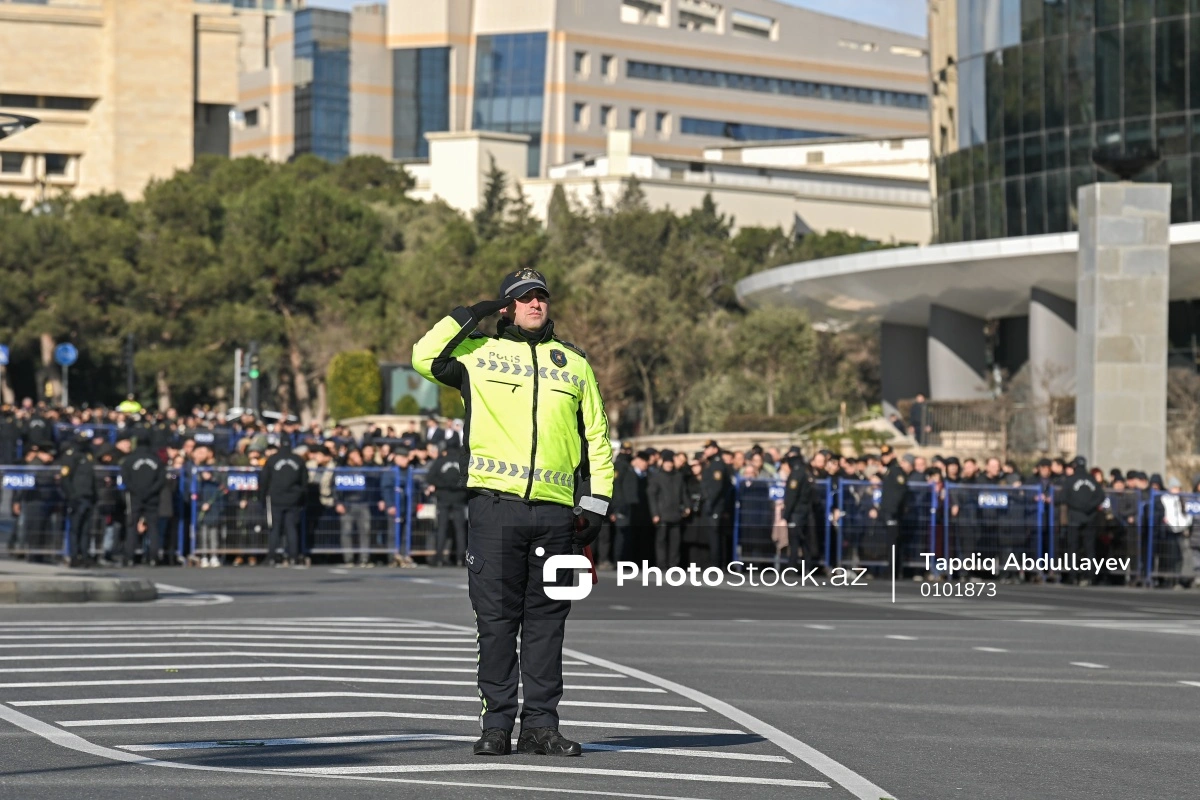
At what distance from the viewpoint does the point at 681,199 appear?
109m

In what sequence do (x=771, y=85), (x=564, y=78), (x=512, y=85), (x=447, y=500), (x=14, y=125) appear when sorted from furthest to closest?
(x=771, y=85) → (x=512, y=85) → (x=564, y=78) → (x=447, y=500) → (x=14, y=125)

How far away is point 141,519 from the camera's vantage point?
2591 centimetres

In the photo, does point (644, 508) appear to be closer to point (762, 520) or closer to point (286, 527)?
point (762, 520)

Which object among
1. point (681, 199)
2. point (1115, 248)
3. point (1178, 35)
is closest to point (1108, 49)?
point (1178, 35)

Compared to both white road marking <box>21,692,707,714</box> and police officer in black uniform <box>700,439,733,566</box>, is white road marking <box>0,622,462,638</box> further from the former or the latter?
police officer in black uniform <box>700,439,733,566</box>

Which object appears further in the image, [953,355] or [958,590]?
[953,355]

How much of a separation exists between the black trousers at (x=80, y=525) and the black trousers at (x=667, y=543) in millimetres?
7346

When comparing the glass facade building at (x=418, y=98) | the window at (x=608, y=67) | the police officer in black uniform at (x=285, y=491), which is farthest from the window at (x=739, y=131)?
the police officer in black uniform at (x=285, y=491)

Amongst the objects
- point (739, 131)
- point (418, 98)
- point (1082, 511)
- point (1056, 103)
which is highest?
point (418, 98)

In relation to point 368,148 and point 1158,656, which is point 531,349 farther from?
point 368,148

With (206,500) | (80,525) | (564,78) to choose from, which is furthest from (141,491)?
(564,78)

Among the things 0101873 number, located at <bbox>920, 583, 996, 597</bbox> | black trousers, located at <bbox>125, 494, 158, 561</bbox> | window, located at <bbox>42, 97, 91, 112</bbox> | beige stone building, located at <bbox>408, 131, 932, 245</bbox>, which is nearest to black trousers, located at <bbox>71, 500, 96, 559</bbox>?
black trousers, located at <bbox>125, 494, 158, 561</bbox>

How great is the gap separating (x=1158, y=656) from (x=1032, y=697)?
3.56 metres

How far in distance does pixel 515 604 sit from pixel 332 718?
1662 millimetres
